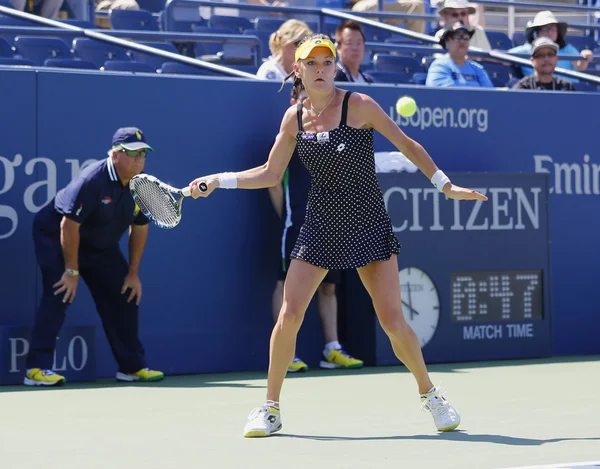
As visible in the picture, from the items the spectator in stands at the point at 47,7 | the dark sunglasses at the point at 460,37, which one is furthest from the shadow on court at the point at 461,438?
the spectator in stands at the point at 47,7

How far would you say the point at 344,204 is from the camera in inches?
219

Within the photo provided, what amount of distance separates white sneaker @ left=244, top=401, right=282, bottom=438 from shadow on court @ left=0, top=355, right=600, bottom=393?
211cm

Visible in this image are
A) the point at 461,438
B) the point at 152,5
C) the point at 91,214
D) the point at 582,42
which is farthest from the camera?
the point at 582,42

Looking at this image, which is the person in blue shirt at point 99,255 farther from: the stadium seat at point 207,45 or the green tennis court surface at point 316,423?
the stadium seat at point 207,45

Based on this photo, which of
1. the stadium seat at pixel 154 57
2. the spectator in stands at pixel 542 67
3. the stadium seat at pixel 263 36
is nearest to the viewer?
the spectator in stands at pixel 542 67

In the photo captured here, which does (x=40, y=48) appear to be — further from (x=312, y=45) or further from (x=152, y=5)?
(x=312, y=45)

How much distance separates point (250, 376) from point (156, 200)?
9.05 ft

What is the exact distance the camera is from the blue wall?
7988mm

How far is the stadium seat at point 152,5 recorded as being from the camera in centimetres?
1341

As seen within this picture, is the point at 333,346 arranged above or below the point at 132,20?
below

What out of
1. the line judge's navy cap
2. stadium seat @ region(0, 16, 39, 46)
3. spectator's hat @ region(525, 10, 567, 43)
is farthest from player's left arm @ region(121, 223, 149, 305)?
spectator's hat @ region(525, 10, 567, 43)

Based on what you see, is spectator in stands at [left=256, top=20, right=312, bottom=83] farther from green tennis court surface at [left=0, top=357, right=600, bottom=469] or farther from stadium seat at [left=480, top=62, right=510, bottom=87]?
stadium seat at [left=480, top=62, right=510, bottom=87]


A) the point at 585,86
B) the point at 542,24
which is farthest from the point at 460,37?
the point at 585,86

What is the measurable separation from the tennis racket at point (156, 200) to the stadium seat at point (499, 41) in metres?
9.14
